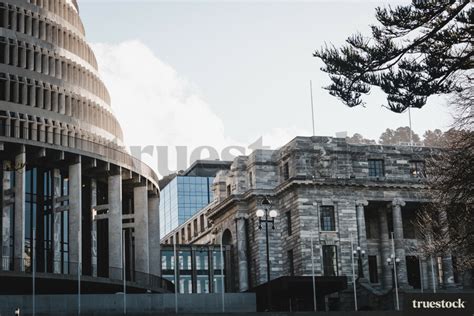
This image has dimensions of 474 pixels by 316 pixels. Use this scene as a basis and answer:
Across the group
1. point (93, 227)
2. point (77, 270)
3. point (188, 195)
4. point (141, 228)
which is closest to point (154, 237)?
point (141, 228)

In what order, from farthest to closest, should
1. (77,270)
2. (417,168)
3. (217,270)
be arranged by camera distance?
1. (217,270)
2. (417,168)
3. (77,270)

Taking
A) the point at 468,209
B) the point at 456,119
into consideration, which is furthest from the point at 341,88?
the point at 468,209

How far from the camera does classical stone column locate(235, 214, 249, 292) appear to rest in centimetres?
10175

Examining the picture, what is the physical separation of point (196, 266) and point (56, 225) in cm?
3704

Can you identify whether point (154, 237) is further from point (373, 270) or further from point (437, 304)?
point (437, 304)

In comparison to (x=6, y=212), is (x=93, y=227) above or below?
below

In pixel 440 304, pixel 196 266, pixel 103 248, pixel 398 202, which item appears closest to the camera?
pixel 440 304

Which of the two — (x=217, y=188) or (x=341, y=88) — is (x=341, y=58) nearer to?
(x=341, y=88)

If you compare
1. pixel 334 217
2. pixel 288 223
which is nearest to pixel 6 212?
pixel 288 223

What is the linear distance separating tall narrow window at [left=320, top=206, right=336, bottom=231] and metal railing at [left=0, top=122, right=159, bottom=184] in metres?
22.3

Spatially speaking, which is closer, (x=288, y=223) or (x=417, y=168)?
(x=288, y=223)

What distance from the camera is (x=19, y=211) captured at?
69.6m

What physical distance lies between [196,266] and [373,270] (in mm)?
20697

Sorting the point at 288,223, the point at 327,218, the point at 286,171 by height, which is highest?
the point at 286,171
